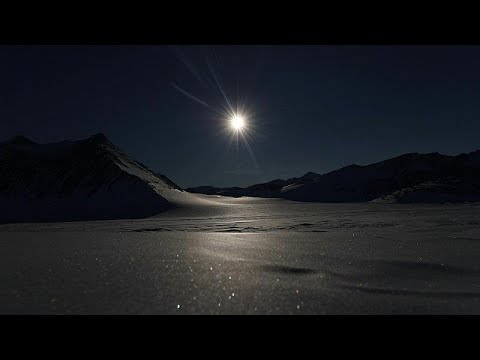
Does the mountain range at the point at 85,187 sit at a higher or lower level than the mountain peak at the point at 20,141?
lower

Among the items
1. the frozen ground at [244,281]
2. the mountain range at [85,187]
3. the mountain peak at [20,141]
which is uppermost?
the mountain peak at [20,141]

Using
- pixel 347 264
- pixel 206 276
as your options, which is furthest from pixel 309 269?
pixel 206 276

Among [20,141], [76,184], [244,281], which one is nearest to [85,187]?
[76,184]

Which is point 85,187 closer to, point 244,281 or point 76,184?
point 76,184

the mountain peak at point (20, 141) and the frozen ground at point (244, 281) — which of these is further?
the mountain peak at point (20, 141)

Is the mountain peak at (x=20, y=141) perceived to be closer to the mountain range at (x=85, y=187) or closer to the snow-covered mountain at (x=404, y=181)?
the mountain range at (x=85, y=187)

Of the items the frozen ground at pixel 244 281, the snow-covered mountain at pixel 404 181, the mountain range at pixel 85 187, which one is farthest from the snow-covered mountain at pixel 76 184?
the snow-covered mountain at pixel 404 181

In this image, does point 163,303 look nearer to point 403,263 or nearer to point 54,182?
point 403,263

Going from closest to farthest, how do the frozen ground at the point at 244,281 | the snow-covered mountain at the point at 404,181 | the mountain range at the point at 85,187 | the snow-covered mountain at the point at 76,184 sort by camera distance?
the frozen ground at the point at 244,281 → the snow-covered mountain at the point at 76,184 → the mountain range at the point at 85,187 → the snow-covered mountain at the point at 404,181
